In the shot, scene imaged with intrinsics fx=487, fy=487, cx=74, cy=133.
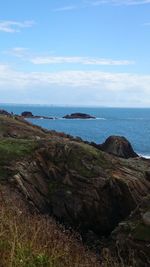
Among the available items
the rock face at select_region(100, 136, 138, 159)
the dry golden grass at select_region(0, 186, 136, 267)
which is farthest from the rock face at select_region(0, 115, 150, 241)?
the rock face at select_region(100, 136, 138, 159)

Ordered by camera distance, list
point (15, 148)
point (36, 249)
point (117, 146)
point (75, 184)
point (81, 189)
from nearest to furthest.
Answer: point (36, 249) < point (81, 189) < point (75, 184) < point (15, 148) < point (117, 146)

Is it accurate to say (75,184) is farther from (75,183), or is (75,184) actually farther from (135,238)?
(135,238)

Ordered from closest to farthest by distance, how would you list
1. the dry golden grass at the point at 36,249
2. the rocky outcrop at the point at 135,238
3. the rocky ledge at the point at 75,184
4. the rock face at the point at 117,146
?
the dry golden grass at the point at 36,249
the rocky outcrop at the point at 135,238
the rocky ledge at the point at 75,184
the rock face at the point at 117,146

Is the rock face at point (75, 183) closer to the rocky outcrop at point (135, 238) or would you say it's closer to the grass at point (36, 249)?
the rocky outcrop at point (135, 238)

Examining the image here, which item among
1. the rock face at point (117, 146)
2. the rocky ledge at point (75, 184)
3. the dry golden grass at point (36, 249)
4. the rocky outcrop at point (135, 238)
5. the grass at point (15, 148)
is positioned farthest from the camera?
the rock face at point (117, 146)

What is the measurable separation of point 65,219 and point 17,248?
396 inches

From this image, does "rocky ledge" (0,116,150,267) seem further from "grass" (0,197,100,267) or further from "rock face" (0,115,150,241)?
"grass" (0,197,100,267)

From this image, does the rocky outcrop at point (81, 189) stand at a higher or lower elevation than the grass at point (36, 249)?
lower

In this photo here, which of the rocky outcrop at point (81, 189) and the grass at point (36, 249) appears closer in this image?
the grass at point (36, 249)

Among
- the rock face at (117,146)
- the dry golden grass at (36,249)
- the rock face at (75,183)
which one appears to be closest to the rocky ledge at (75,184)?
the rock face at (75,183)

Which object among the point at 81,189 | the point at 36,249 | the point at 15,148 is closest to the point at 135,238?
the point at 81,189

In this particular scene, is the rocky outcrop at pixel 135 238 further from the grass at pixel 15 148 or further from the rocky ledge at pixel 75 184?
the grass at pixel 15 148

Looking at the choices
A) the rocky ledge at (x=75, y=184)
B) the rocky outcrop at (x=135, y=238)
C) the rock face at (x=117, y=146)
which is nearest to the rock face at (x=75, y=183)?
the rocky ledge at (x=75, y=184)

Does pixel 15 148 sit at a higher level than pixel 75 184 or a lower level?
higher
